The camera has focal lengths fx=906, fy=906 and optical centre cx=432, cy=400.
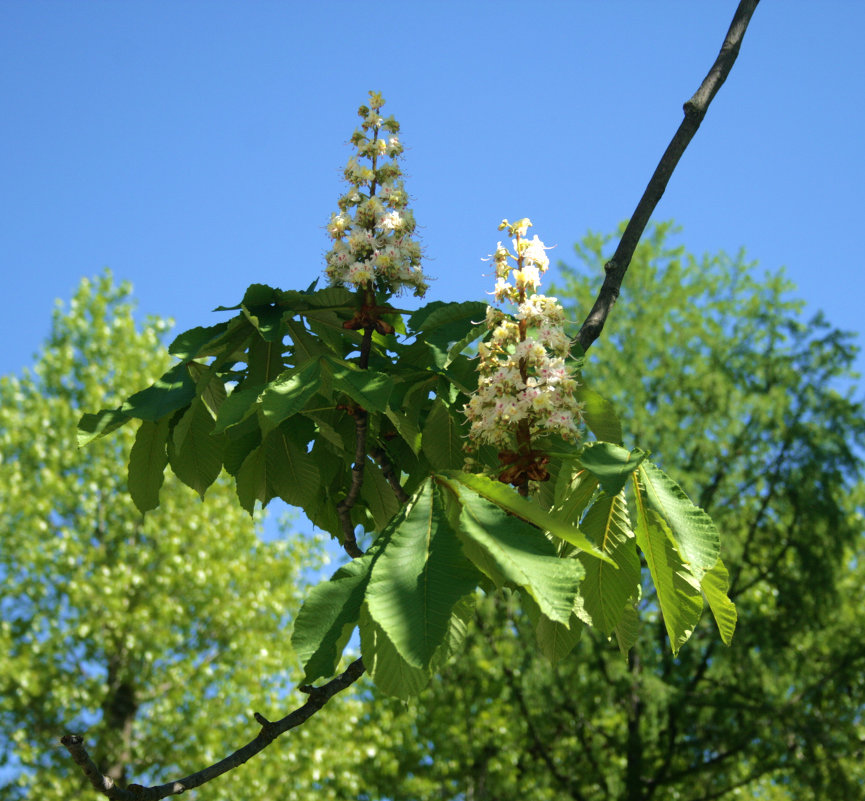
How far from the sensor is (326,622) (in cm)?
166

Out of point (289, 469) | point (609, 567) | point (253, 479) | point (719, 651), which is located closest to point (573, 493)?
point (609, 567)

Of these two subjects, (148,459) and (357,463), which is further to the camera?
(148,459)

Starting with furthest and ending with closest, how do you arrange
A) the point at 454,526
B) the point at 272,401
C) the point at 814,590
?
the point at 814,590
the point at 272,401
the point at 454,526

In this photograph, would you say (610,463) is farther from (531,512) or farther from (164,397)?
(164,397)

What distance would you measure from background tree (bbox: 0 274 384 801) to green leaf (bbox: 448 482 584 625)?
1304 cm

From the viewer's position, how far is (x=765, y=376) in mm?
16719

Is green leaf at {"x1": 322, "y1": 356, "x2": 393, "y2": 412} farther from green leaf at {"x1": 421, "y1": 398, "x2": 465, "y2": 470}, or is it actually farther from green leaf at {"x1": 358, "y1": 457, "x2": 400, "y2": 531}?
green leaf at {"x1": 358, "y1": 457, "x2": 400, "y2": 531}

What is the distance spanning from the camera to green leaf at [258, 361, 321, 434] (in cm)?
→ 194

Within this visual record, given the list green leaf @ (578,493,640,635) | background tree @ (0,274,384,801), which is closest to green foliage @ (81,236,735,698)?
green leaf @ (578,493,640,635)

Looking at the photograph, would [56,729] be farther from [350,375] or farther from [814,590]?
[350,375]

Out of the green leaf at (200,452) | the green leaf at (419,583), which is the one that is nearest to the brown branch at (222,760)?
the green leaf at (419,583)

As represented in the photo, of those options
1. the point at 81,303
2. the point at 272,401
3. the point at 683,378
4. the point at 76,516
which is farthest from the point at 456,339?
the point at 81,303

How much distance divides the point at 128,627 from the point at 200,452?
1277 centimetres

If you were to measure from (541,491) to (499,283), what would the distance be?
54 centimetres
